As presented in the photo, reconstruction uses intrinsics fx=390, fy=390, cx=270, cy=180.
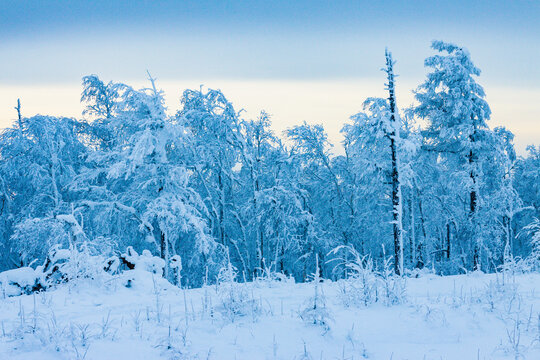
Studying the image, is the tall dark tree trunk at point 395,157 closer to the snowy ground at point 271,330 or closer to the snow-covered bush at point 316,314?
the snowy ground at point 271,330

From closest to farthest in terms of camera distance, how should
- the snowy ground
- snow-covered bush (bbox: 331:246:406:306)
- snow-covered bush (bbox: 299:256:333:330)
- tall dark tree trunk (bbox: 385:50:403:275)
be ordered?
the snowy ground → snow-covered bush (bbox: 299:256:333:330) → snow-covered bush (bbox: 331:246:406:306) → tall dark tree trunk (bbox: 385:50:403:275)

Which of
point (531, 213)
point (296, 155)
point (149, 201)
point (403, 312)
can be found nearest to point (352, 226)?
point (296, 155)

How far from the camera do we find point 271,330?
5.81 m

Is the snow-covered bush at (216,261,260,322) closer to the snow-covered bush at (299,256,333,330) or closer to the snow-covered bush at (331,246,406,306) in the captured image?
the snow-covered bush at (299,256,333,330)

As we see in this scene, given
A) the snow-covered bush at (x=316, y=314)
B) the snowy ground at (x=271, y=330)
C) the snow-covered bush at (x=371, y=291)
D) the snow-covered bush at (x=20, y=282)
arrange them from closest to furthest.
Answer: the snowy ground at (x=271, y=330), the snow-covered bush at (x=316, y=314), the snow-covered bush at (x=371, y=291), the snow-covered bush at (x=20, y=282)

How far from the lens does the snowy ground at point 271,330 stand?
498 centimetres

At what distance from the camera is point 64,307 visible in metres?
7.09

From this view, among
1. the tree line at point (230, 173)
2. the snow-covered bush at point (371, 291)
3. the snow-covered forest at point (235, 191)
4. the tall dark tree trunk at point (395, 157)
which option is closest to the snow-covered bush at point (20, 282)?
the snow-covered forest at point (235, 191)

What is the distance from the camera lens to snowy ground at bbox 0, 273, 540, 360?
4.98 m

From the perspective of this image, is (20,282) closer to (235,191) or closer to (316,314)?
(316,314)

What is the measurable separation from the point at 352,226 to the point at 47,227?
16.8 meters

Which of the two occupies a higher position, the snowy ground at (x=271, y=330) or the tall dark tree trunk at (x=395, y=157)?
the tall dark tree trunk at (x=395, y=157)

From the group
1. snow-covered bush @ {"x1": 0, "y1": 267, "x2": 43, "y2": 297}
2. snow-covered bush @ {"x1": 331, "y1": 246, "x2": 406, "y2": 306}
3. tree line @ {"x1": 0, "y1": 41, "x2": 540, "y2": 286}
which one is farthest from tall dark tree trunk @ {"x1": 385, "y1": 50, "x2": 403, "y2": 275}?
snow-covered bush @ {"x1": 0, "y1": 267, "x2": 43, "y2": 297}

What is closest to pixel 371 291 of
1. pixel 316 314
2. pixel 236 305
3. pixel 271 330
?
pixel 316 314
